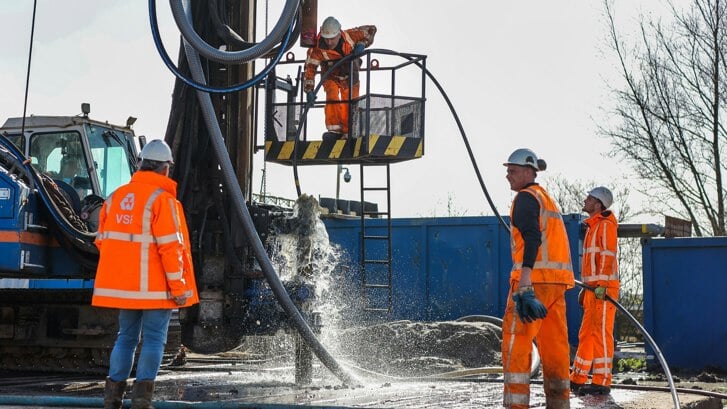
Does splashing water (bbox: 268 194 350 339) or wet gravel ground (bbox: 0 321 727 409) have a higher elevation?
splashing water (bbox: 268 194 350 339)

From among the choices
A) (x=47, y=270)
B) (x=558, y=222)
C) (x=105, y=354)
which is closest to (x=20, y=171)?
(x=47, y=270)

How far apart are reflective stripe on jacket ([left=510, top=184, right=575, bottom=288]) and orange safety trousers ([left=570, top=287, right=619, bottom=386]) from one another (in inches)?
81.2

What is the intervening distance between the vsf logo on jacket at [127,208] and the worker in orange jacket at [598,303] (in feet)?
14.5

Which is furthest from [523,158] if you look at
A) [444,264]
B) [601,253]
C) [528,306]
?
[444,264]

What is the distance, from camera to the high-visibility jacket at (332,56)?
1076cm

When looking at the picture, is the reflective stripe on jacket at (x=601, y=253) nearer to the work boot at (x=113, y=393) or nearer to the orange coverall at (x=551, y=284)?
the orange coverall at (x=551, y=284)

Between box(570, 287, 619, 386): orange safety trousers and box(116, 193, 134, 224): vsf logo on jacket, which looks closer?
box(116, 193, 134, 224): vsf logo on jacket

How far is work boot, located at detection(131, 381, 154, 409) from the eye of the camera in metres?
6.96

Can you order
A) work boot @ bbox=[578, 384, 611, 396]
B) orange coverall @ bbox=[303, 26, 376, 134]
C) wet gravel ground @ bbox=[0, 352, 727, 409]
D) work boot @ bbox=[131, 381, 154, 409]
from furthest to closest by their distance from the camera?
orange coverall @ bbox=[303, 26, 376, 134] → work boot @ bbox=[578, 384, 611, 396] → wet gravel ground @ bbox=[0, 352, 727, 409] → work boot @ bbox=[131, 381, 154, 409]

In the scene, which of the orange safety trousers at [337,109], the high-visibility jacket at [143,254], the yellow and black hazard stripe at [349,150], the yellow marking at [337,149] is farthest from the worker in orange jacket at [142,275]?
the orange safety trousers at [337,109]

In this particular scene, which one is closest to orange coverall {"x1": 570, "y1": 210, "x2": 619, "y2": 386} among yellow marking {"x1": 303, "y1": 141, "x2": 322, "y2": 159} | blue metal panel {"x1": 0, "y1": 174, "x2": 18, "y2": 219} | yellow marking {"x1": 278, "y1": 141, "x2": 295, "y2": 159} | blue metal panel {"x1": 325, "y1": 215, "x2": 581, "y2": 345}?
yellow marking {"x1": 303, "y1": 141, "x2": 322, "y2": 159}

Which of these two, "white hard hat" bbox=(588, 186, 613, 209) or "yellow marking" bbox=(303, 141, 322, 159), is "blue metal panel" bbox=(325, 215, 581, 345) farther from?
"white hard hat" bbox=(588, 186, 613, 209)

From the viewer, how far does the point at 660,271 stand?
1461 cm

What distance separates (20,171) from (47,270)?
994 mm
